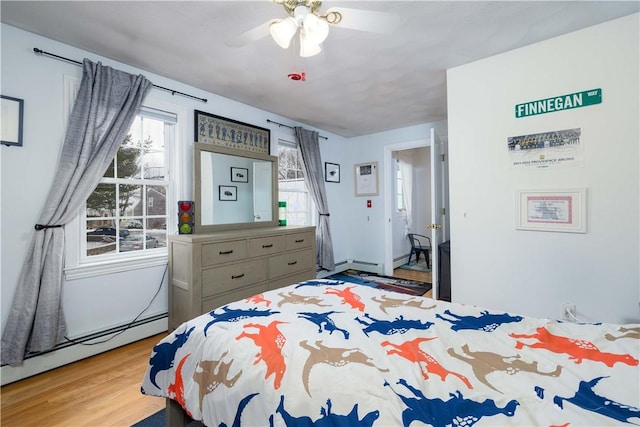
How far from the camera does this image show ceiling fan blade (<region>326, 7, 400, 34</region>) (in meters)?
1.66

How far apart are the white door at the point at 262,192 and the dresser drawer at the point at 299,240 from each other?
1.46 ft

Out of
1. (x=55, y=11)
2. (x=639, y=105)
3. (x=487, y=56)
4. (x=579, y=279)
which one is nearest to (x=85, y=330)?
(x=55, y=11)

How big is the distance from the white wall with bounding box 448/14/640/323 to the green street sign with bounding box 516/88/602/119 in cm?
4

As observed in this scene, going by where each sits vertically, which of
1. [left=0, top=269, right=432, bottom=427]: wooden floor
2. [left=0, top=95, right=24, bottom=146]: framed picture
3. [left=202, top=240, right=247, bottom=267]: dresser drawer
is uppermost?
[left=0, top=95, right=24, bottom=146]: framed picture

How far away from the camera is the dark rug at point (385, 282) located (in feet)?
13.2

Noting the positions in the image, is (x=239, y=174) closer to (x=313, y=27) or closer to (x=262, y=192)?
(x=262, y=192)

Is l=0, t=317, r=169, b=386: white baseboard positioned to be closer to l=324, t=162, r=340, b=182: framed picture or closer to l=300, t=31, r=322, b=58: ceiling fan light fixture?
l=300, t=31, r=322, b=58: ceiling fan light fixture

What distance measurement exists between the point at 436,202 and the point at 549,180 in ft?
3.76

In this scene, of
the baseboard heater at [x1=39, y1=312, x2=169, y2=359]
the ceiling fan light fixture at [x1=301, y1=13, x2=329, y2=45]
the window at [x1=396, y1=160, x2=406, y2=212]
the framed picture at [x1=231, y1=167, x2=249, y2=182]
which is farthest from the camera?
the window at [x1=396, y1=160, x2=406, y2=212]

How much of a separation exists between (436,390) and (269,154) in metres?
3.21

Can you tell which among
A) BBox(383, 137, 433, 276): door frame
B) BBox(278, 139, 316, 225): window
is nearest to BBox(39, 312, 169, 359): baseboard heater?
BBox(278, 139, 316, 225): window

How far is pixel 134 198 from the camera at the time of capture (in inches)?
104

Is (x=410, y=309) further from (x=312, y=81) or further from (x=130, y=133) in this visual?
(x=130, y=133)

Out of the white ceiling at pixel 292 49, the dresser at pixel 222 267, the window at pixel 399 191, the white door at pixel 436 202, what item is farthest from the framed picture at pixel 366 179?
the dresser at pixel 222 267
